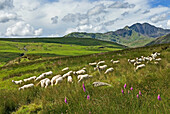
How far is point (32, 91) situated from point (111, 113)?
489 centimetres

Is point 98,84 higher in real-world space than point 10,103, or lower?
A: higher

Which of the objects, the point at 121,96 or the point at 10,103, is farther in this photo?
the point at 10,103

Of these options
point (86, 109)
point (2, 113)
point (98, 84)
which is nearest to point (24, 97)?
point (2, 113)

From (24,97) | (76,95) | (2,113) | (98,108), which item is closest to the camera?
(98,108)

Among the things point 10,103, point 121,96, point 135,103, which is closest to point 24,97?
point 10,103

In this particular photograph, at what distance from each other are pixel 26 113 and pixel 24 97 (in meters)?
1.49

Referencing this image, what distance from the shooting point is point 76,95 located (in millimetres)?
4137

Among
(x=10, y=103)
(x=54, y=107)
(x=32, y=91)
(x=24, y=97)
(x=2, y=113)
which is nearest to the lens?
(x=54, y=107)

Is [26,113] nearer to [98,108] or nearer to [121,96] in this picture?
[98,108]

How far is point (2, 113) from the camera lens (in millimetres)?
4578

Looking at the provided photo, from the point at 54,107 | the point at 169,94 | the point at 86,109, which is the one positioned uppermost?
the point at 169,94

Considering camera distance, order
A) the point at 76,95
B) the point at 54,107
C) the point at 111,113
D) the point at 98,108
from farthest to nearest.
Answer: the point at 76,95 → the point at 54,107 → the point at 98,108 → the point at 111,113

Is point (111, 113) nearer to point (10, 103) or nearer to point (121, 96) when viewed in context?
point (121, 96)

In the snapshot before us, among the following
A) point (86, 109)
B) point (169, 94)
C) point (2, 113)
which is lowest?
point (2, 113)
